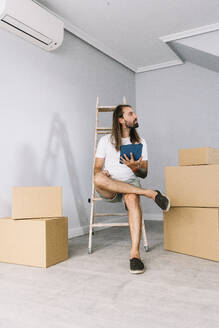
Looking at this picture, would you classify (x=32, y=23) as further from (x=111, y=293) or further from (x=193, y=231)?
(x=111, y=293)

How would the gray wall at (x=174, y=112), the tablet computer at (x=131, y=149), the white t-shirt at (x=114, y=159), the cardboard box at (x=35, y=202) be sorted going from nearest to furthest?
1. the cardboard box at (x=35, y=202)
2. the tablet computer at (x=131, y=149)
3. the white t-shirt at (x=114, y=159)
4. the gray wall at (x=174, y=112)

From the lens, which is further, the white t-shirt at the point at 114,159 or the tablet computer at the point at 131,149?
the white t-shirt at the point at 114,159

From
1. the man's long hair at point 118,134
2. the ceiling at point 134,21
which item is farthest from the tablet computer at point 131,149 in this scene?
the ceiling at point 134,21

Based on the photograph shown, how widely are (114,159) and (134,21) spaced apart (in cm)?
167

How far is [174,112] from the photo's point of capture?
169 inches

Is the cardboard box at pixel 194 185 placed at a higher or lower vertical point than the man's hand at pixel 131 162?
lower

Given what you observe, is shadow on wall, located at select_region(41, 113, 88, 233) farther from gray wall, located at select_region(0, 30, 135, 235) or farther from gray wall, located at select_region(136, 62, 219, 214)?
gray wall, located at select_region(136, 62, 219, 214)

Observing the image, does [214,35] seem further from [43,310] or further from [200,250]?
[43,310]

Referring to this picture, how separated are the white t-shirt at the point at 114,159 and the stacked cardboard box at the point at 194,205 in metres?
0.29

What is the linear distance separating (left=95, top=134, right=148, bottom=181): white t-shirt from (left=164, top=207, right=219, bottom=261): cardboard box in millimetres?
426

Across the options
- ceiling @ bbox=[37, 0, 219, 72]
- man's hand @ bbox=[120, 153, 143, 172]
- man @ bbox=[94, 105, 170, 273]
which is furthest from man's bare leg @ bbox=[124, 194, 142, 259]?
ceiling @ bbox=[37, 0, 219, 72]

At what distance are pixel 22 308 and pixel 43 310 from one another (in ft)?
0.31

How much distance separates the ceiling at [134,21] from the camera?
9.40 ft

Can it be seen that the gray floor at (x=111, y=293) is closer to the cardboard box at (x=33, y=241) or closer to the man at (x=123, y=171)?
the cardboard box at (x=33, y=241)
